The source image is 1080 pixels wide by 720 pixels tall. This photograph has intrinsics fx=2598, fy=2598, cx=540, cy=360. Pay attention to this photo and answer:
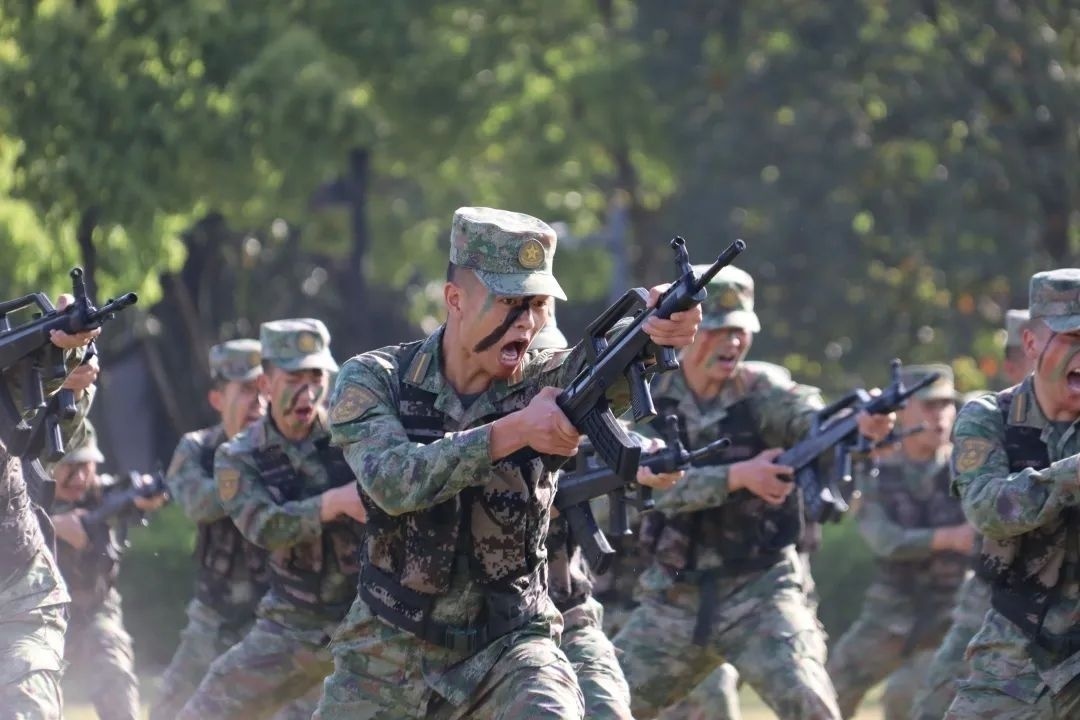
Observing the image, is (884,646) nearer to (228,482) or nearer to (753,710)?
(753,710)

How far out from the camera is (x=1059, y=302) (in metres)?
9.40

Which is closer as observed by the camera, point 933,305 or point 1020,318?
point 1020,318

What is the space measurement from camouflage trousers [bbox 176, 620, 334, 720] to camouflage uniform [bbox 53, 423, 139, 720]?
7.27 ft

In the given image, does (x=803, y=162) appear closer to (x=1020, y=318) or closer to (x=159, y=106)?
(x=159, y=106)

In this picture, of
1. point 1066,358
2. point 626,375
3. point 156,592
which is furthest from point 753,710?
point 626,375

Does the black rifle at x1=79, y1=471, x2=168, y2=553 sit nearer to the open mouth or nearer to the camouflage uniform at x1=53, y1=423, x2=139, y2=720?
the camouflage uniform at x1=53, y1=423, x2=139, y2=720

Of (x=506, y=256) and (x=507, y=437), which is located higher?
(x=506, y=256)

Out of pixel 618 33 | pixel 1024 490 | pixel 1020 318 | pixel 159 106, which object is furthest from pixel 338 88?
pixel 1024 490

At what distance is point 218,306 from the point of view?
2881 centimetres

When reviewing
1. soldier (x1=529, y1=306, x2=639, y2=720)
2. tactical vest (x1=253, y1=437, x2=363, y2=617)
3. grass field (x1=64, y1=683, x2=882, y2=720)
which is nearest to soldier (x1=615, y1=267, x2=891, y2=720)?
soldier (x1=529, y1=306, x2=639, y2=720)

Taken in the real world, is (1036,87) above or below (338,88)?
below

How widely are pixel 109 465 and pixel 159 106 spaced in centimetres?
734

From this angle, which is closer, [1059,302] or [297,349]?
[1059,302]

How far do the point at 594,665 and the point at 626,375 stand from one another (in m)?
2.44
